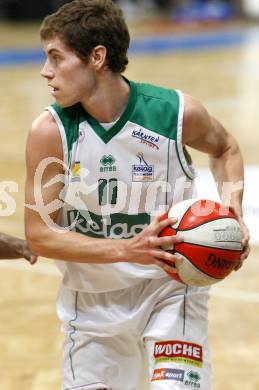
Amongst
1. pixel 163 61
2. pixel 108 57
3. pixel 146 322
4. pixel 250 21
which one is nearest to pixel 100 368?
pixel 146 322

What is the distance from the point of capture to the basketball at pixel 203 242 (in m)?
3.78

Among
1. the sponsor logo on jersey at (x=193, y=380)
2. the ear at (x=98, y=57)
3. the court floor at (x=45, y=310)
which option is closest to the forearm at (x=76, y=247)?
the sponsor logo on jersey at (x=193, y=380)

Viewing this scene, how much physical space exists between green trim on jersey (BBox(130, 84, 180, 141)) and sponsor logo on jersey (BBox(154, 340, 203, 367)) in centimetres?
91

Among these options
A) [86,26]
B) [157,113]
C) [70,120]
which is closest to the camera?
[86,26]

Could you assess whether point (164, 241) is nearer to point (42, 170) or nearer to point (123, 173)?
point (123, 173)

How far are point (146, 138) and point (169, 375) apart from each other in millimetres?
1034

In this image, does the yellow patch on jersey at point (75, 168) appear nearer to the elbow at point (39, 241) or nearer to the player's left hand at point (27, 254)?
the elbow at point (39, 241)

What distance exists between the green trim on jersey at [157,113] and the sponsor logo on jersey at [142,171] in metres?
0.15

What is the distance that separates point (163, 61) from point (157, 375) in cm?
1516

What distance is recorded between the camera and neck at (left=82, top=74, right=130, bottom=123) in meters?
4.04

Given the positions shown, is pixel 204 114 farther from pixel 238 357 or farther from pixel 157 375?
pixel 238 357

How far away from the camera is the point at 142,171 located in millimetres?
4109

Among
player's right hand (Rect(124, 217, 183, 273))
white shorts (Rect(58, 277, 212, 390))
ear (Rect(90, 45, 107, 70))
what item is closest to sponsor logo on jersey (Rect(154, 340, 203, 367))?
white shorts (Rect(58, 277, 212, 390))

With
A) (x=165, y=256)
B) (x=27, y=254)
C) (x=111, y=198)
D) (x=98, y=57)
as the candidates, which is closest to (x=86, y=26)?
(x=98, y=57)
